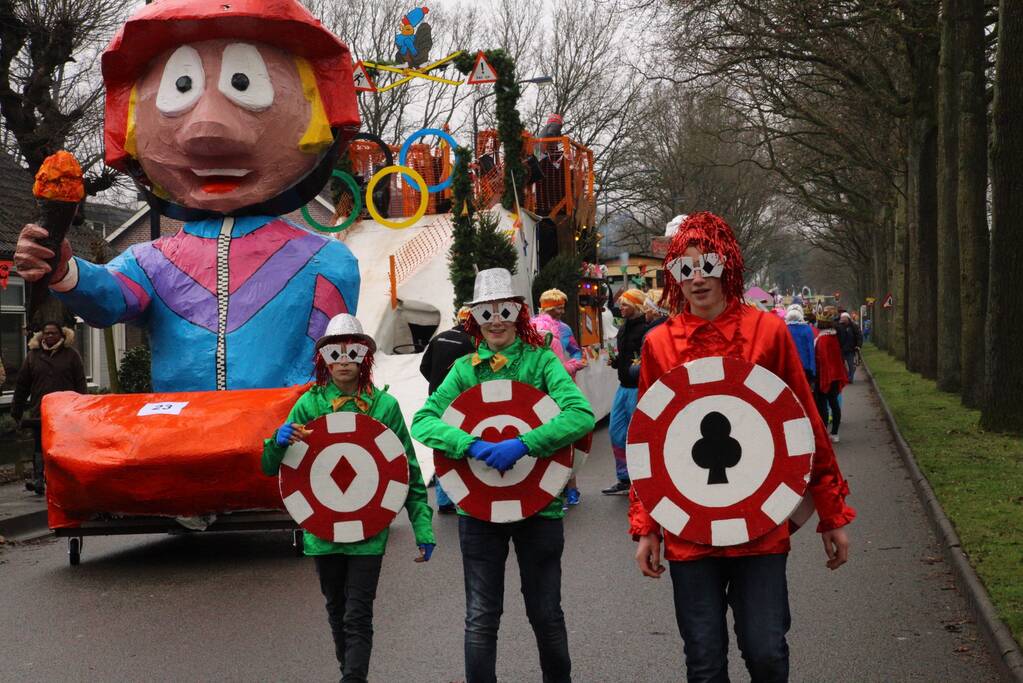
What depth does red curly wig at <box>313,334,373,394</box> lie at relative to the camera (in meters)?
5.42

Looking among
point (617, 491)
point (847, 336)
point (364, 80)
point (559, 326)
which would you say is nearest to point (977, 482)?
point (617, 491)

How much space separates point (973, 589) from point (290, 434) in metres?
3.70

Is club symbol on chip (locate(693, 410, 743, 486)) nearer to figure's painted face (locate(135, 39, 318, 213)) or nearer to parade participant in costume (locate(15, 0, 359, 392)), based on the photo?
parade participant in costume (locate(15, 0, 359, 392))

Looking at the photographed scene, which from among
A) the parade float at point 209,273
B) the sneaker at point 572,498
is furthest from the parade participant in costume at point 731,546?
the sneaker at point 572,498

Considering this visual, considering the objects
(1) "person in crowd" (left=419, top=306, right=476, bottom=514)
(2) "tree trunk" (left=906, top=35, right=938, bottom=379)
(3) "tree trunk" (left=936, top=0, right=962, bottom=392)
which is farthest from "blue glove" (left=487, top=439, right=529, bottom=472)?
(2) "tree trunk" (left=906, top=35, right=938, bottom=379)

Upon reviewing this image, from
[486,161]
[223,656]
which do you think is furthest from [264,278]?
[486,161]

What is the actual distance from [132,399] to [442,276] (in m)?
11.2

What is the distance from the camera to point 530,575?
16.3 ft

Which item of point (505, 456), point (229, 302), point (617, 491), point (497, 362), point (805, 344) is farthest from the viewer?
point (805, 344)

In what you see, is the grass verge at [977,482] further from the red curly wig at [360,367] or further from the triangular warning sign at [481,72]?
the triangular warning sign at [481,72]

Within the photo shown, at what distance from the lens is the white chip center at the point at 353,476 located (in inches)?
205

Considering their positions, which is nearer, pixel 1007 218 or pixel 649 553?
pixel 649 553

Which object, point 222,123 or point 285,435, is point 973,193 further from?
point 285,435

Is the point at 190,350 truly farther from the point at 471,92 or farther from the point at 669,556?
the point at 471,92
